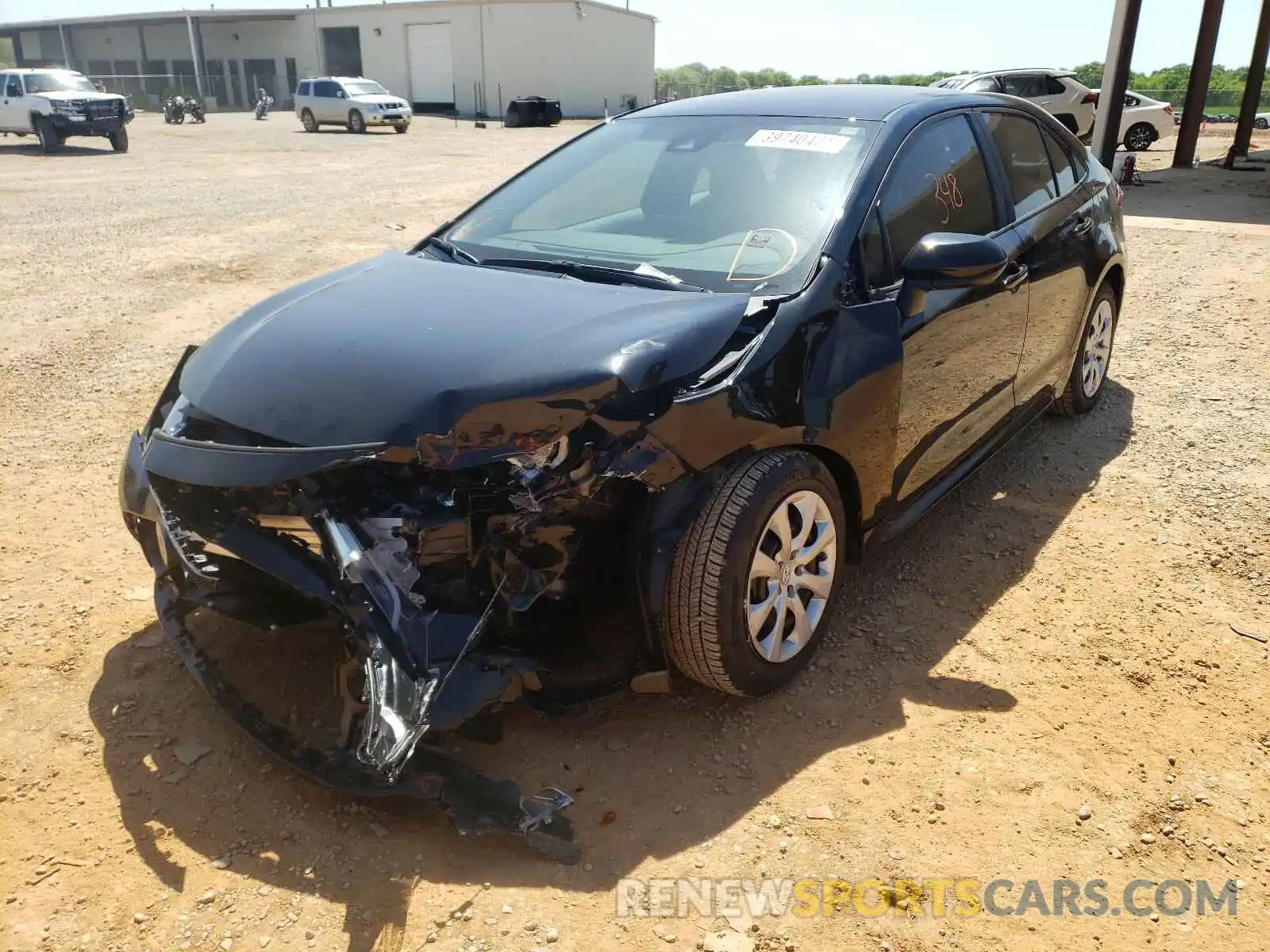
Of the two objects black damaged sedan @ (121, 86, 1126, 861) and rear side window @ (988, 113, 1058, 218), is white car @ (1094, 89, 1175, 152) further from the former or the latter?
black damaged sedan @ (121, 86, 1126, 861)

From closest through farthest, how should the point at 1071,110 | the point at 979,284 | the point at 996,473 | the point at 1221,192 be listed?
the point at 979,284 → the point at 996,473 → the point at 1221,192 → the point at 1071,110

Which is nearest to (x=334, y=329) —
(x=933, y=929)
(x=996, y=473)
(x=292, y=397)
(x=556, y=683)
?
(x=292, y=397)

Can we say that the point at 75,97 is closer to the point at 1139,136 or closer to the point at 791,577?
the point at 1139,136

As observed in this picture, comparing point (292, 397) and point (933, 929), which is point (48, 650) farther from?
point (933, 929)

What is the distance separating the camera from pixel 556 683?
2611 mm


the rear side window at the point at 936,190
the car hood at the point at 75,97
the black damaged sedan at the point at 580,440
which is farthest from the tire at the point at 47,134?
the rear side window at the point at 936,190

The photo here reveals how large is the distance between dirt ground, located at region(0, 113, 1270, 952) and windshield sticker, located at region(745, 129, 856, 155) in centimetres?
160

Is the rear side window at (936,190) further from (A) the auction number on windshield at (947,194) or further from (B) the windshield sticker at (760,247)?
(B) the windshield sticker at (760,247)

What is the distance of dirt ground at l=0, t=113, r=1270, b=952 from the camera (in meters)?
2.24

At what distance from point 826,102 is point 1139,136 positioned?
2202 cm

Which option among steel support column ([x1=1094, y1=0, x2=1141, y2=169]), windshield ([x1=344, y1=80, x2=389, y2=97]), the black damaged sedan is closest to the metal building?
windshield ([x1=344, y1=80, x2=389, y2=97])

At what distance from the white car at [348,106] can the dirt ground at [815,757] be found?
27910 millimetres

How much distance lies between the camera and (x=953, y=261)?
2.97m

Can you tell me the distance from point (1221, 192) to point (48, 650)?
A: 16657mm
